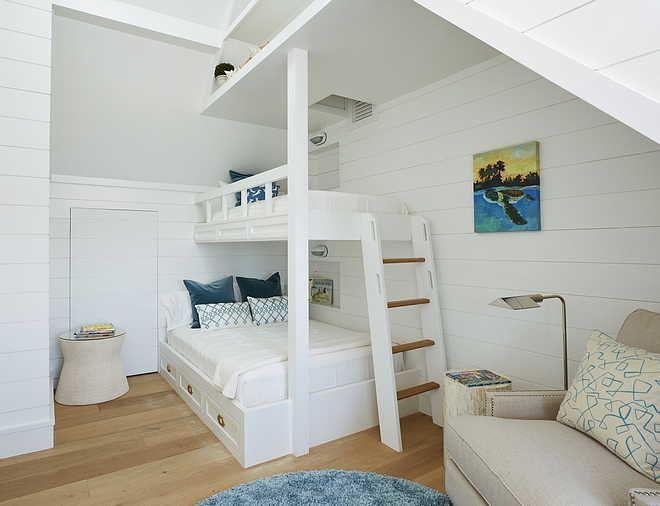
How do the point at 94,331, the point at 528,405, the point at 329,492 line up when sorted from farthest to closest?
the point at 94,331 < the point at 329,492 < the point at 528,405

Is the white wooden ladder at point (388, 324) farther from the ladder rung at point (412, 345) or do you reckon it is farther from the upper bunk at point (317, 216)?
the upper bunk at point (317, 216)

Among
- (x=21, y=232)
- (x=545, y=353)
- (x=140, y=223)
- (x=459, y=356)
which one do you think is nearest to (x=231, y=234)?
(x=140, y=223)

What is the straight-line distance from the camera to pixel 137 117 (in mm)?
3291

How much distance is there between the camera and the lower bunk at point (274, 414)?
226cm

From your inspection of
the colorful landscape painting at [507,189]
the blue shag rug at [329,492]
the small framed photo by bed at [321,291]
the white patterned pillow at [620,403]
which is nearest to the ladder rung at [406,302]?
the colorful landscape painting at [507,189]

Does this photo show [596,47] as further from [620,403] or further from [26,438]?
[26,438]

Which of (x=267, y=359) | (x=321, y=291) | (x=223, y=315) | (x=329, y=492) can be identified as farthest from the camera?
(x=321, y=291)

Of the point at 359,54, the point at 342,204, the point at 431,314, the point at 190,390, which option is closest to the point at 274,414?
the point at 190,390

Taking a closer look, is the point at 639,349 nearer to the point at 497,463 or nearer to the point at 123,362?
the point at 497,463

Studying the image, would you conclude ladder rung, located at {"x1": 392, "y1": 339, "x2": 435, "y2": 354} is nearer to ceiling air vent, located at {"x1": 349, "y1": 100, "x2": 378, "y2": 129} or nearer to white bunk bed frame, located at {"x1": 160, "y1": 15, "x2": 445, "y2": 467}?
white bunk bed frame, located at {"x1": 160, "y1": 15, "x2": 445, "y2": 467}

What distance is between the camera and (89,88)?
3008 millimetres

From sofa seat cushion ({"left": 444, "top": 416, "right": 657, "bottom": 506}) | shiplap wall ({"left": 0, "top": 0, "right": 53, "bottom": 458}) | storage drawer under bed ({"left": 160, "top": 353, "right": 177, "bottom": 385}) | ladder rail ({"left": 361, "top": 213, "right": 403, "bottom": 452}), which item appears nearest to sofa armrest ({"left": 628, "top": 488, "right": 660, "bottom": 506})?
sofa seat cushion ({"left": 444, "top": 416, "right": 657, "bottom": 506})

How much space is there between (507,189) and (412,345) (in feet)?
3.46

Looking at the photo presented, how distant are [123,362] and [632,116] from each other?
3.89 m
